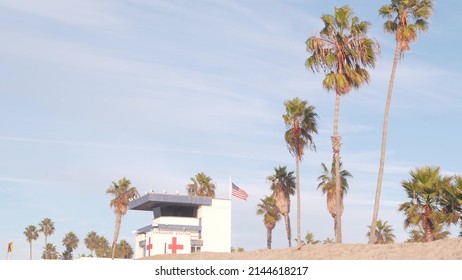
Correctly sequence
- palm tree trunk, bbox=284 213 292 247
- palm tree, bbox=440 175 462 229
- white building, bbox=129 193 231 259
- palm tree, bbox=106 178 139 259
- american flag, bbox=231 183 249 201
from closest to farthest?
palm tree, bbox=440 175 462 229 < american flag, bbox=231 183 249 201 < white building, bbox=129 193 231 259 < palm tree trunk, bbox=284 213 292 247 < palm tree, bbox=106 178 139 259

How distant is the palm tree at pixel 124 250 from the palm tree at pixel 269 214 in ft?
183

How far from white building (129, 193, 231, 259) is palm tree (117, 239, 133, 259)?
63499 millimetres

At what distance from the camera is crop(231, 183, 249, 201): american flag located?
6506 cm

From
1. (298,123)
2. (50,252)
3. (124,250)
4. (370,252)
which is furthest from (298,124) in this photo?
(50,252)

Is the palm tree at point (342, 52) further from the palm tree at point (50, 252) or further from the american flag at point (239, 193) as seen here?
the palm tree at point (50, 252)

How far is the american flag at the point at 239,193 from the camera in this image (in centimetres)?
6506

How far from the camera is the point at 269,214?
86.6m

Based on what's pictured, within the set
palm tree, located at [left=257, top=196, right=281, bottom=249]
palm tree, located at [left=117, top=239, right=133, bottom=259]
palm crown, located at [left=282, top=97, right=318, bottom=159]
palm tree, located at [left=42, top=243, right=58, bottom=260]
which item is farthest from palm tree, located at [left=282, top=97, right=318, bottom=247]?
palm tree, located at [left=42, top=243, right=58, bottom=260]

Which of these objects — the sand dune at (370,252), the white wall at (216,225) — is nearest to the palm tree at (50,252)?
the white wall at (216,225)

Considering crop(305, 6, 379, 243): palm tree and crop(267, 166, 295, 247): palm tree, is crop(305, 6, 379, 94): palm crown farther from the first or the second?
crop(267, 166, 295, 247): palm tree
